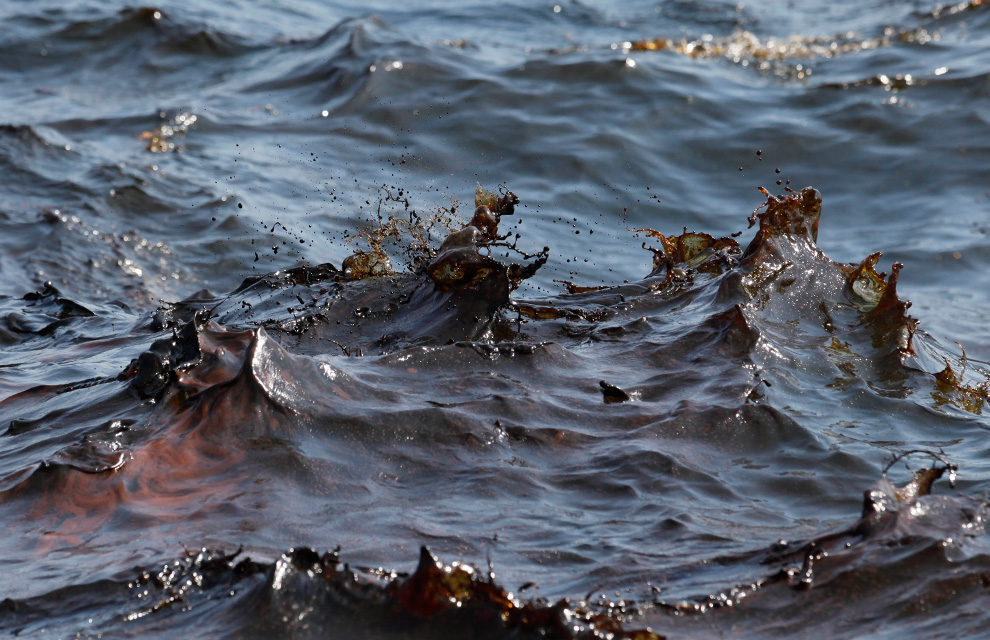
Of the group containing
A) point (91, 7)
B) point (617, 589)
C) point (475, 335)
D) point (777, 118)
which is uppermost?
point (91, 7)

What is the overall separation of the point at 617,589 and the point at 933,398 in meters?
2.29

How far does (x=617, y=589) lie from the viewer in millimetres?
3021

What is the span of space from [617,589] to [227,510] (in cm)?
127

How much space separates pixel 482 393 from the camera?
411 centimetres

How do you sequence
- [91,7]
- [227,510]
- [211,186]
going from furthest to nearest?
1. [91,7]
2. [211,186]
3. [227,510]

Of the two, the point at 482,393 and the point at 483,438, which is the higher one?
the point at 482,393

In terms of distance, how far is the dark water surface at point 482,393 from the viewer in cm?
298

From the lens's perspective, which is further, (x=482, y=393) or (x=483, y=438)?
(x=482, y=393)

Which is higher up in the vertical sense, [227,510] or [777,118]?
[777,118]

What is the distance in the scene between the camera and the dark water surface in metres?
2.98

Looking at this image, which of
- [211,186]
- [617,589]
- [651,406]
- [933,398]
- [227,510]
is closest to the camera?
[617,589]

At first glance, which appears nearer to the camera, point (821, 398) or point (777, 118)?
point (821, 398)

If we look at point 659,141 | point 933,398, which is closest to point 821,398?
point 933,398

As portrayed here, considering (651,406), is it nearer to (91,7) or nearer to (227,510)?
(227,510)
